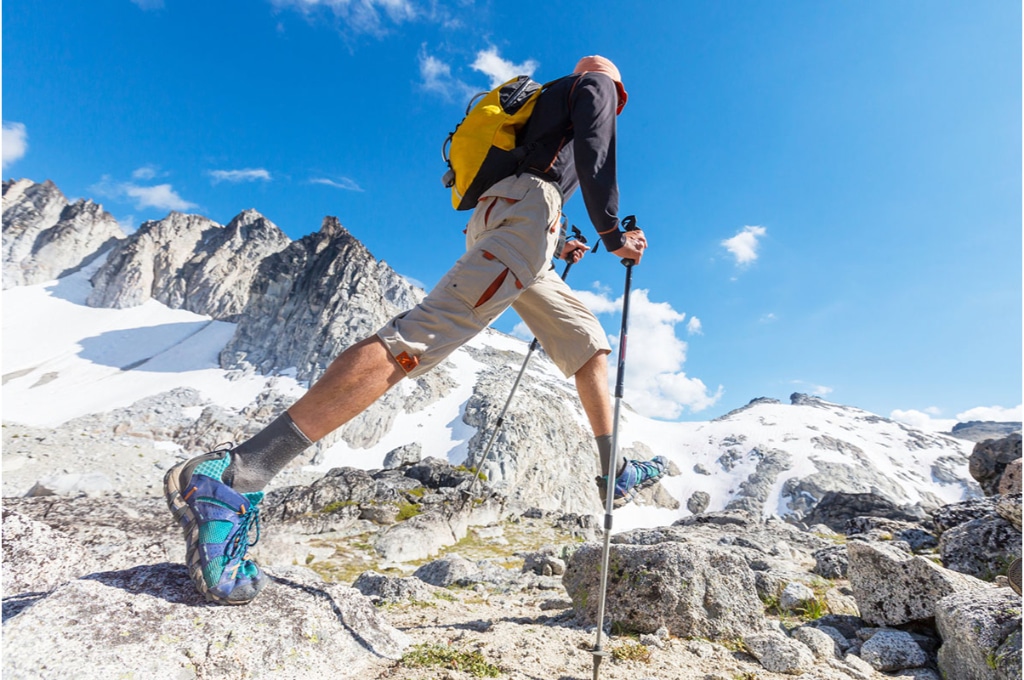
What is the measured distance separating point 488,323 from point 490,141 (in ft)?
4.59

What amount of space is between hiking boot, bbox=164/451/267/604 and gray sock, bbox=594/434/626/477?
2.59 m

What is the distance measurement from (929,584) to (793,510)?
107 m

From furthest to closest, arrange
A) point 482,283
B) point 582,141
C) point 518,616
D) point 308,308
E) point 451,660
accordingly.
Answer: point 308,308
point 518,616
point 582,141
point 482,283
point 451,660

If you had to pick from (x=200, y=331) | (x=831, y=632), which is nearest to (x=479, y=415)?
(x=200, y=331)

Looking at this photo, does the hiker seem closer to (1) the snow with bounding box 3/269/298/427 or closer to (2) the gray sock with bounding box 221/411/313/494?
(2) the gray sock with bounding box 221/411/313/494

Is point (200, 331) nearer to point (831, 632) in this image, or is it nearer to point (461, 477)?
point (461, 477)

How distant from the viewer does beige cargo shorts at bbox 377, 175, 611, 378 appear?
285 cm

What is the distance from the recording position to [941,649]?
12.1ft

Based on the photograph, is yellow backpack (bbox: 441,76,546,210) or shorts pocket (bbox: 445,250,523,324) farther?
yellow backpack (bbox: 441,76,546,210)

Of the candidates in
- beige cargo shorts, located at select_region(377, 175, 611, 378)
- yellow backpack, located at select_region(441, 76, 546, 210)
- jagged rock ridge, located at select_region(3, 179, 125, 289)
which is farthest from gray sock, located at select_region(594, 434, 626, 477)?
jagged rock ridge, located at select_region(3, 179, 125, 289)

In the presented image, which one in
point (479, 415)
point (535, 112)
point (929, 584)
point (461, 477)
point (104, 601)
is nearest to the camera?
point (104, 601)

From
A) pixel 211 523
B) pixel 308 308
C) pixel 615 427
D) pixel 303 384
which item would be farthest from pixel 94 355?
pixel 615 427

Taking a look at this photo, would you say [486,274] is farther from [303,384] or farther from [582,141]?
[303,384]

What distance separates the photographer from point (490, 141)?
3.48m
